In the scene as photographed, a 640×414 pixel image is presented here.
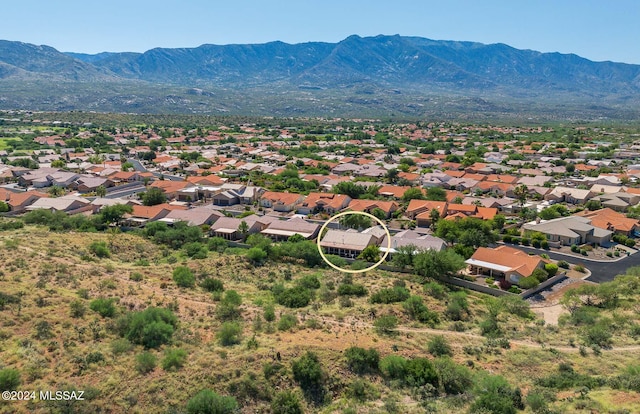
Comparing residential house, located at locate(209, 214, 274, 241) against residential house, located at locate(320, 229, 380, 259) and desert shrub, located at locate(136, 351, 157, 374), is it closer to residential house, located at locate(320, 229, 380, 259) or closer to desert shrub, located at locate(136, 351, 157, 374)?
residential house, located at locate(320, 229, 380, 259)

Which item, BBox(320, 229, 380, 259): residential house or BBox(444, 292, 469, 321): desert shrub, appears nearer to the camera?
BBox(444, 292, 469, 321): desert shrub

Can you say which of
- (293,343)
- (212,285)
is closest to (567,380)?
(293,343)

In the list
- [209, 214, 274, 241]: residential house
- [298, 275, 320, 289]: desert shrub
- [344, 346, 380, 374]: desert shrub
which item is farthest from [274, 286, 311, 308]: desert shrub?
[209, 214, 274, 241]: residential house

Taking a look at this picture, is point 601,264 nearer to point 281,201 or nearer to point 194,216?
point 281,201

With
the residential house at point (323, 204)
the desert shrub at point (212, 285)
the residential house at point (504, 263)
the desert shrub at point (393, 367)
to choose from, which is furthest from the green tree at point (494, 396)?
the residential house at point (323, 204)

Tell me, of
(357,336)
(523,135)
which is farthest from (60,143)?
(523,135)

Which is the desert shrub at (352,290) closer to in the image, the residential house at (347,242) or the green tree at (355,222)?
the residential house at (347,242)
